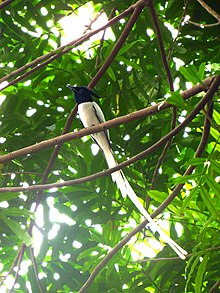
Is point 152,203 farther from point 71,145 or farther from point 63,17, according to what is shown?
point 63,17

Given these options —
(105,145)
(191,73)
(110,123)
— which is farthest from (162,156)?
(191,73)

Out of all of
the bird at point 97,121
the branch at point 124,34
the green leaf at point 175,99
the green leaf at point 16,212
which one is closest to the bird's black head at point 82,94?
the bird at point 97,121

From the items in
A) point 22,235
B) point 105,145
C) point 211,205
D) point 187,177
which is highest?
point 105,145

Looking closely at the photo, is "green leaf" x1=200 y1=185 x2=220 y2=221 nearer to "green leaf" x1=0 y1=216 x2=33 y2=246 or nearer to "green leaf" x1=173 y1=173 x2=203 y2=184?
"green leaf" x1=173 y1=173 x2=203 y2=184

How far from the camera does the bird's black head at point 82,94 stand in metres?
2.98

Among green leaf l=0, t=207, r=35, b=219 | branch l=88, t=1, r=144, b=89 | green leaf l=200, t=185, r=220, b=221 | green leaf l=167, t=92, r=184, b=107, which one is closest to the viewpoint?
green leaf l=167, t=92, r=184, b=107

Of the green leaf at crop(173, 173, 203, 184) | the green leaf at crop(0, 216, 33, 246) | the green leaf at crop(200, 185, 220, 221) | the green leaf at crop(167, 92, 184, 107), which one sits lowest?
the green leaf at crop(200, 185, 220, 221)

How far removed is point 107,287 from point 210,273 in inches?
21.9

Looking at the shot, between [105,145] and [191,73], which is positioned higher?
[105,145]

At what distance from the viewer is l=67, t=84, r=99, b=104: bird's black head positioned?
2979mm

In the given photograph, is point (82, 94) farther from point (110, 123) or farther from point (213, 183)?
point (213, 183)

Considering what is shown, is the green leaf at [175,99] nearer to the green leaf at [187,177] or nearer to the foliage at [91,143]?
the green leaf at [187,177]

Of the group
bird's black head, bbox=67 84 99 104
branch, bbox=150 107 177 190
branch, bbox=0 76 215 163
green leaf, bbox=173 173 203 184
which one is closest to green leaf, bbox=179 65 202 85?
branch, bbox=0 76 215 163

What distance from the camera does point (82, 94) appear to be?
3.11 meters
